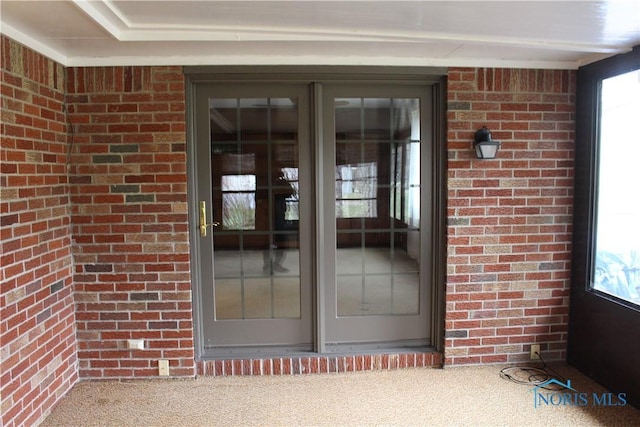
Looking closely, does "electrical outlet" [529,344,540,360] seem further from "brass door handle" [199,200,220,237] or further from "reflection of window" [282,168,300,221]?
"brass door handle" [199,200,220,237]

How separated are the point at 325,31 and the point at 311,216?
4.13 feet

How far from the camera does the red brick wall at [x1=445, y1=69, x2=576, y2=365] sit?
3.09 m

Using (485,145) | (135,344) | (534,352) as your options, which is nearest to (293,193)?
(485,145)

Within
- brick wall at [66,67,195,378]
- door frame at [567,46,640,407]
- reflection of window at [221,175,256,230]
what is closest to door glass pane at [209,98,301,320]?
reflection of window at [221,175,256,230]

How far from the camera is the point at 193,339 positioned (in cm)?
305

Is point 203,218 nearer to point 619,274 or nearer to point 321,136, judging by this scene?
point 321,136

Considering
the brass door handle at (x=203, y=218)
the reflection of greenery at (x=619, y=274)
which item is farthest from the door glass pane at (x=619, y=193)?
the brass door handle at (x=203, y=218)

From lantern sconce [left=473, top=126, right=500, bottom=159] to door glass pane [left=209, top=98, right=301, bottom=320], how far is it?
1280 mm

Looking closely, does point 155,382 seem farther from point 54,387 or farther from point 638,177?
point 638,177

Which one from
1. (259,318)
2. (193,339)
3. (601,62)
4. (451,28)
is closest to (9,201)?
(193,339)

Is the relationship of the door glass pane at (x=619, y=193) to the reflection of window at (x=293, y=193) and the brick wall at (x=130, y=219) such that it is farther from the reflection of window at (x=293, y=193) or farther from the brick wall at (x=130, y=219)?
the brick wall at (x=130, y=219)

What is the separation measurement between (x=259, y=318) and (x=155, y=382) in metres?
0.83

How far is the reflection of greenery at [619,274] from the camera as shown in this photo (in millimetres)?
2729

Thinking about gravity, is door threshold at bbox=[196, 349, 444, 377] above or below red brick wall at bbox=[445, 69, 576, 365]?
below
